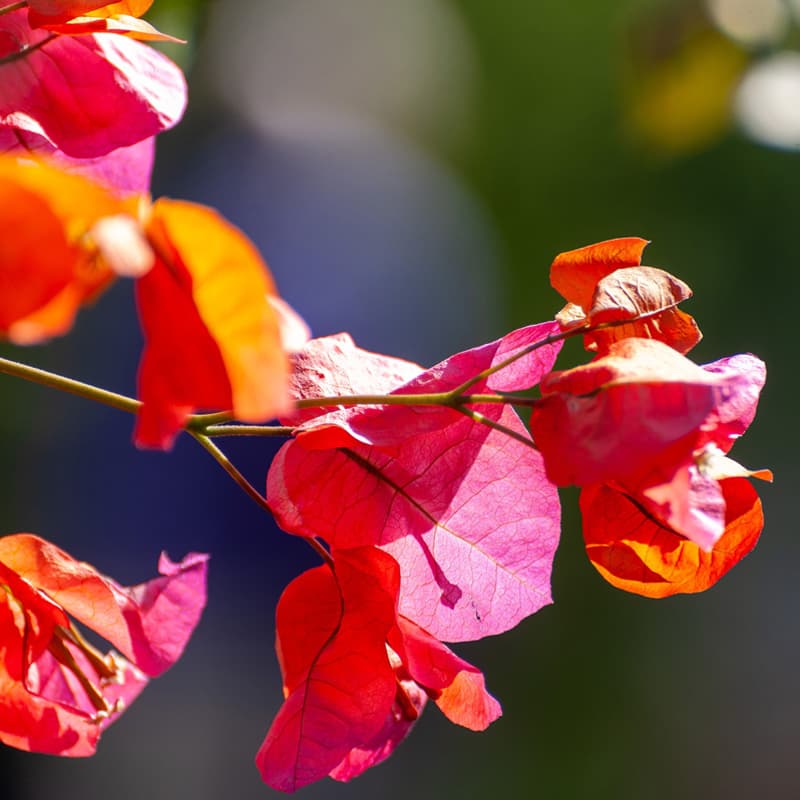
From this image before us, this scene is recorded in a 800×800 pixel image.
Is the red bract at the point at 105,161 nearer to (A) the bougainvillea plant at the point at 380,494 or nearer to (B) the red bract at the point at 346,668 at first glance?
(A) the bougainvillea plant at the point at 380,494

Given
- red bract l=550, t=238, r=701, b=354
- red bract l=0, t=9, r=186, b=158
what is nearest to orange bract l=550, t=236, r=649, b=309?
red bract l=550, t=238, r=701, b=354

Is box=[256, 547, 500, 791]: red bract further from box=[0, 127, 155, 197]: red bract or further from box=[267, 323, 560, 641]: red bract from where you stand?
box=[0, 127, 155, 197]: red bract

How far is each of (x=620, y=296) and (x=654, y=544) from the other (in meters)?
0.07

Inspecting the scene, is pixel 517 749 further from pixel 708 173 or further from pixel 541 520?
pixel 541 520

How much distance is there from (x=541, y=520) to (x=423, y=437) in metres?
0.04

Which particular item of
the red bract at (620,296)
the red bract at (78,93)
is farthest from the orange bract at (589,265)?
the red bract at (78,93)

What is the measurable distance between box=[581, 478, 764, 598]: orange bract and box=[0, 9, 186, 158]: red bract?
158mm

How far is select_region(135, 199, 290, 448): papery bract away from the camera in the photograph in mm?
174

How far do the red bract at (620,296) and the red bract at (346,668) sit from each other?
0.09 meters

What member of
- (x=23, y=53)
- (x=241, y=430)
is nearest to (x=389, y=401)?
(x=241, y=430)

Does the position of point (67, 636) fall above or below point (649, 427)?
below

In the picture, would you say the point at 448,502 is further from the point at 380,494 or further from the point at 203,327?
the point at 203,327

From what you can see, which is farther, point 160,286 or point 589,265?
point 589,265

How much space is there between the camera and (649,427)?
0.75ft
